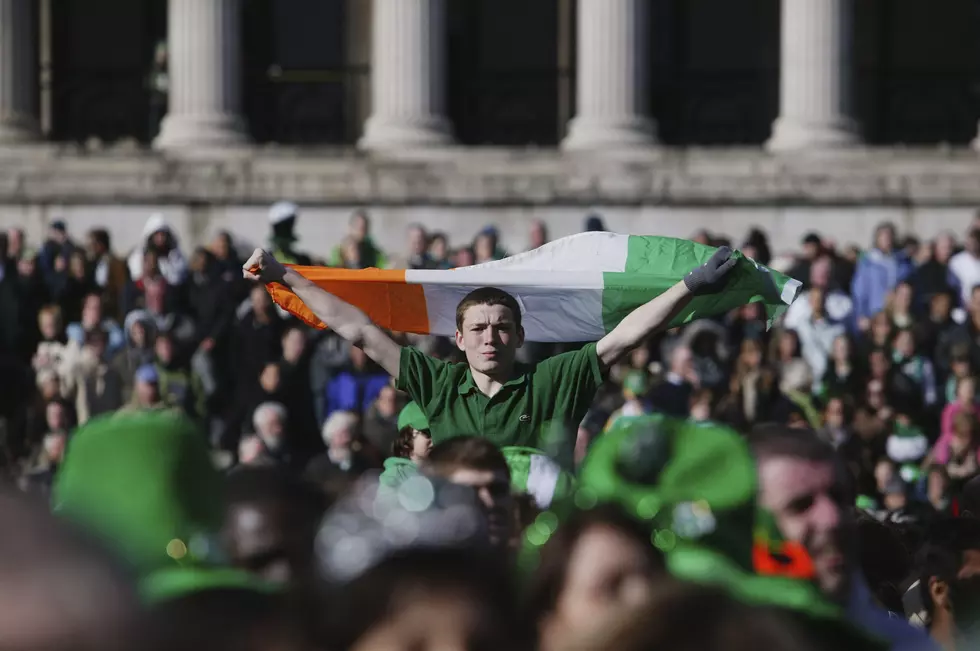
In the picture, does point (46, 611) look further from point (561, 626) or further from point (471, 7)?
point (471, 7)

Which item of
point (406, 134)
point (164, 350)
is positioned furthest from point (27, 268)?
point (406, 134)

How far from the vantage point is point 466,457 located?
691 centimetres

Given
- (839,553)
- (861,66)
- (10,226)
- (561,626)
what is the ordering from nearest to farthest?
(561,626) < (839,553) < (10,226) < (861,66)

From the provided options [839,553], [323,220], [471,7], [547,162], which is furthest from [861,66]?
[839,553]

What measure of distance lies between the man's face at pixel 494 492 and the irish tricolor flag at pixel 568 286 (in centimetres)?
377

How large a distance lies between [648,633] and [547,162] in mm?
29045

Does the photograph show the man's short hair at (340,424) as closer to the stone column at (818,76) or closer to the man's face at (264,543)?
the man's face at (264,543)

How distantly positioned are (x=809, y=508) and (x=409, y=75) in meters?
28.8

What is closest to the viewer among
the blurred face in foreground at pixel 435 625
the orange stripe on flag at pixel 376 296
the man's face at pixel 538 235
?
the blurred face in foreground at pixel 435 625

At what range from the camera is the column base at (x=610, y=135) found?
33.6 meters

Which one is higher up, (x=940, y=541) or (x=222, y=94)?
(x=222, y=94)

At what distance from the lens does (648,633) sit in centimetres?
373

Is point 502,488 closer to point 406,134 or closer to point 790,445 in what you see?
point 790,445

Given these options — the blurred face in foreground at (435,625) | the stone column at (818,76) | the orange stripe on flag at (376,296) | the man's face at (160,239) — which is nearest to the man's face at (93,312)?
the man's face at (160,239)
